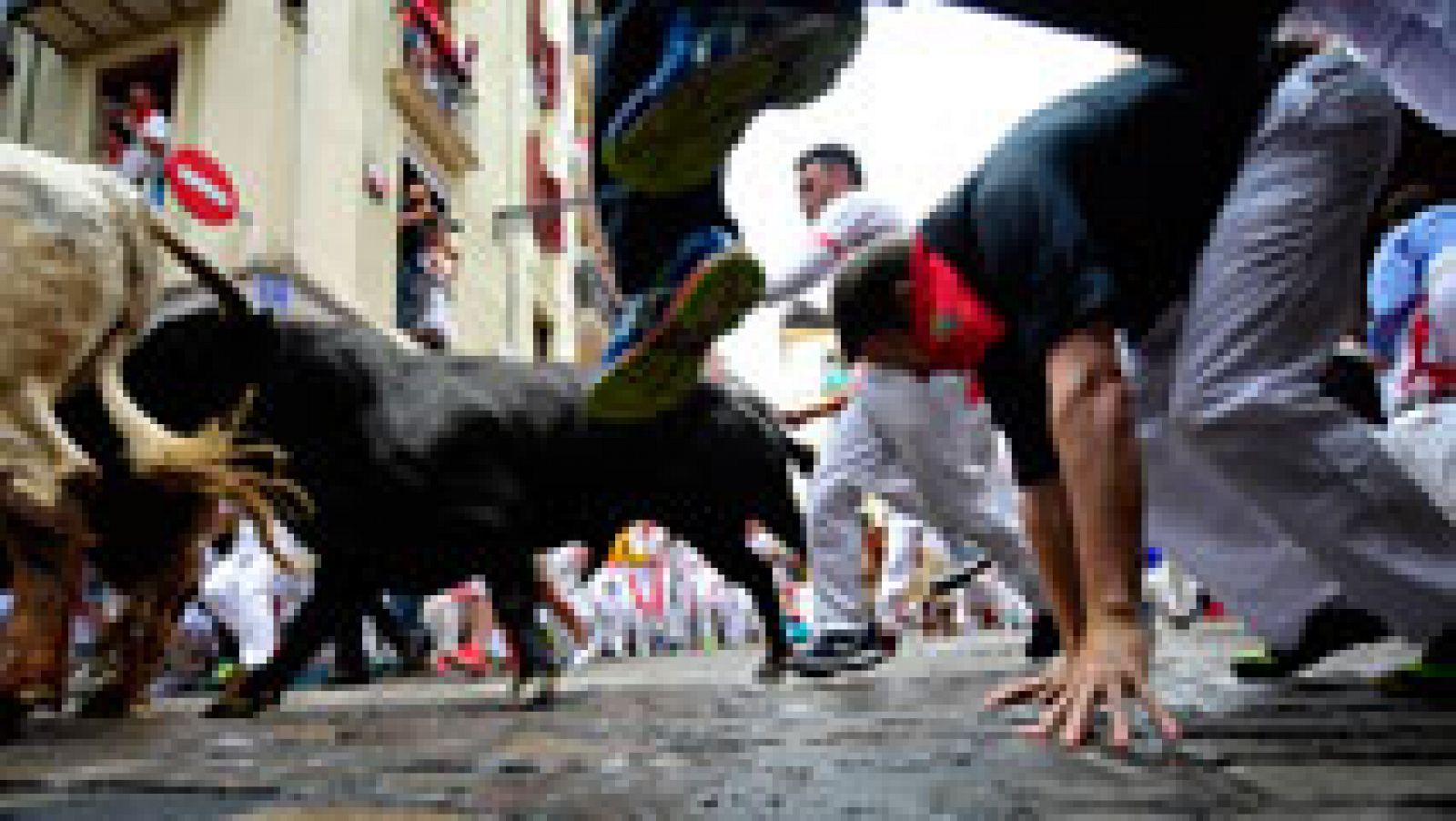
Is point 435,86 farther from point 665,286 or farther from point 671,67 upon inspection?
point 671,67

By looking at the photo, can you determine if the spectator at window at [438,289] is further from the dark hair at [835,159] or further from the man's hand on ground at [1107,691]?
the man's hand on ground at [1107,691]

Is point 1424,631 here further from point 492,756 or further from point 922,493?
point 922,493

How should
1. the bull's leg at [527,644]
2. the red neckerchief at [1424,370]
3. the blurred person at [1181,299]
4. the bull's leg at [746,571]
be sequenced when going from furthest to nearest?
the bull's leg at [746,571], the bull's leg at [527,644], the red neckerchief at [1424,370], the blurred person at [1181,299]

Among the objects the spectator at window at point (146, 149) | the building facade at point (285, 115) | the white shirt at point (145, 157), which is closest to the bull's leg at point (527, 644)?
the building facade at point (285, 115)

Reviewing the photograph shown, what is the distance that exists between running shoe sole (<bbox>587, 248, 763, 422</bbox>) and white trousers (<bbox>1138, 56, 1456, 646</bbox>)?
3.37 ft

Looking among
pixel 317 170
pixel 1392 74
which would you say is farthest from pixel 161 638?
pixel 317 170

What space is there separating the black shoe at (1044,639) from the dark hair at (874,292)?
6.31ft

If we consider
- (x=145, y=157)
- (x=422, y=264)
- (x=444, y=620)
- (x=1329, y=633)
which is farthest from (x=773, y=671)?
(x=422, y=264)

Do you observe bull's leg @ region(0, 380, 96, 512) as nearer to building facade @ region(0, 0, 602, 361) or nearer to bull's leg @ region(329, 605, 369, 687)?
bull's leg @ region(329, 605, 369, 687)

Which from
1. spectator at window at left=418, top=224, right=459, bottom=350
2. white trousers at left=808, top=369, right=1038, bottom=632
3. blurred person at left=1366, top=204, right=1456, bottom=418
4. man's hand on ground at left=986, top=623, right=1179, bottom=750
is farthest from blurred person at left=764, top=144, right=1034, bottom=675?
spectator at window at left=418, top=224, right=459, bottom=350

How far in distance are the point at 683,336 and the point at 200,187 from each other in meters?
9.37

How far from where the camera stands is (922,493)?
4672 millimetres

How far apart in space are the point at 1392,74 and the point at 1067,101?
2.57 feet

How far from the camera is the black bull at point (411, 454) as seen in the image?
3.97 m
